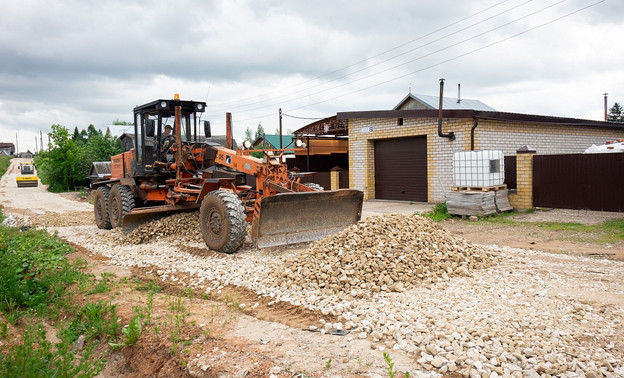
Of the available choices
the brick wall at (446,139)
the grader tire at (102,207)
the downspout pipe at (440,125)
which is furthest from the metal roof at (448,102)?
the grader tire at (102,207)

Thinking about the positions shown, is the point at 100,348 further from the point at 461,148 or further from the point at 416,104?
the point at 416,104

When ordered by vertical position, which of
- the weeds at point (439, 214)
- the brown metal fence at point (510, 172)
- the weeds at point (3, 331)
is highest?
the brown metal fence at point (510, 172)

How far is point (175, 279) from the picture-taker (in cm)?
727

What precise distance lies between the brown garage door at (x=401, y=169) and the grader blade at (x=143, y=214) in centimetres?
942

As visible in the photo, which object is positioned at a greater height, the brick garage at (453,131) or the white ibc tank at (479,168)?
the brick garage at (453,131)

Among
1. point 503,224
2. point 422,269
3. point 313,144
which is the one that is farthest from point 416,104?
point 422,269

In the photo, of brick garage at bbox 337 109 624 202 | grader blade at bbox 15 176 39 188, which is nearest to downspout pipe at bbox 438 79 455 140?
brick garage at bbox 337 109 624 202

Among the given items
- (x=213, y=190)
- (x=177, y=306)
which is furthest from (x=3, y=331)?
(x=213, y=190)

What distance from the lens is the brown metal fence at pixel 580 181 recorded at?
12.4 metres

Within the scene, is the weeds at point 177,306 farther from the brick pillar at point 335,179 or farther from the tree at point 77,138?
the tree at point 77,138

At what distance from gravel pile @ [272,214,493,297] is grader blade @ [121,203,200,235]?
4.46 m

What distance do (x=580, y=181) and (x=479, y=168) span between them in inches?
112

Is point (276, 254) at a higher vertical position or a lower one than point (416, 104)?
lower

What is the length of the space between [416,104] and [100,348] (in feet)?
124
